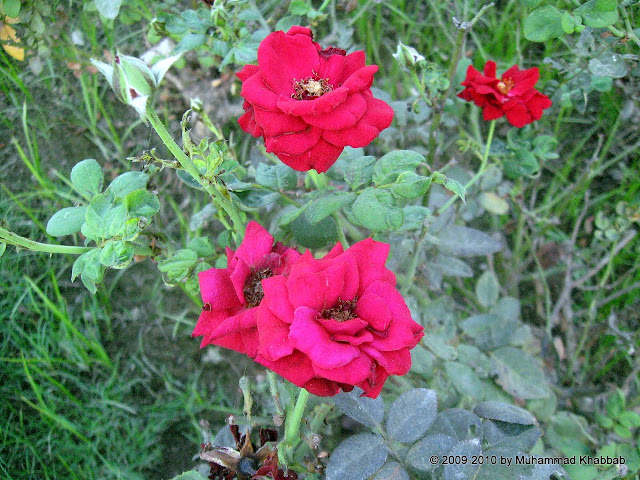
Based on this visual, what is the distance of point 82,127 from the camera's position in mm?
1926

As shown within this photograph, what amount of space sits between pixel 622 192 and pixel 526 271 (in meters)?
0.42

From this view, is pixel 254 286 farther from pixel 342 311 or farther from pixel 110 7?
pixel 110 7

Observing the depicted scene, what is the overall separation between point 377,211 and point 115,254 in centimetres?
43

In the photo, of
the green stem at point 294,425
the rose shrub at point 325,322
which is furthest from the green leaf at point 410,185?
the green stem at point 294,425

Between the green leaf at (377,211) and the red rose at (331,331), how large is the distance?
120 mm

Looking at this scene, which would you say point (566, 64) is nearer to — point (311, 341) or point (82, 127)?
point (311, 341)

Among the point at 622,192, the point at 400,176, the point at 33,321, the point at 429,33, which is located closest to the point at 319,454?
the point at 400,176

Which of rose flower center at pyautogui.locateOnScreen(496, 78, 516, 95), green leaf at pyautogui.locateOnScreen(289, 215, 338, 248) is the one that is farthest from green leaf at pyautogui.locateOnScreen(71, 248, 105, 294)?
rose flower center at pyautogui.locateOnScreen(496, 78, 516, 95)

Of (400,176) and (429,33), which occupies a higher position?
(400,176)

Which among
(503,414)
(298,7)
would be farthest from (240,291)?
(298,7)

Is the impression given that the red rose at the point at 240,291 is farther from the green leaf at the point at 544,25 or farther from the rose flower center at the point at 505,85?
the green leaf at the point at 544,25

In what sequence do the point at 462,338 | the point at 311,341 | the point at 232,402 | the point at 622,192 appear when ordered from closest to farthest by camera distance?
the point at 311,341 < the point at 462,338 < the point at 232,402 < the point at 622,192

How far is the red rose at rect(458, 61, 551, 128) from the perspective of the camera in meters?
1.22

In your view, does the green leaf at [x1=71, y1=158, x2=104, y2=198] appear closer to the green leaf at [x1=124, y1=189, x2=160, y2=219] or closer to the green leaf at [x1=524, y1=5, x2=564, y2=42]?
the green leaf at [x1=124, y1=189, x2=160, y2=219]
